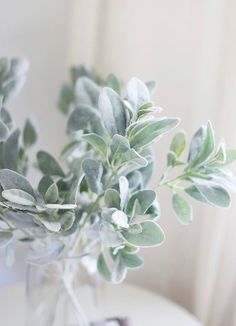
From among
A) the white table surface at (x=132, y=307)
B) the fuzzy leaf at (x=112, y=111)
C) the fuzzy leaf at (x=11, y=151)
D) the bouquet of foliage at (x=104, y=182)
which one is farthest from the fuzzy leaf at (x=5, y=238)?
the white table surface at (x=132, y=307)

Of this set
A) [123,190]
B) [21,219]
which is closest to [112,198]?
[123,190]

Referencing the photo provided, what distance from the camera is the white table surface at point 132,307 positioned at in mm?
977

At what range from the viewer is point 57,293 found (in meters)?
0.87

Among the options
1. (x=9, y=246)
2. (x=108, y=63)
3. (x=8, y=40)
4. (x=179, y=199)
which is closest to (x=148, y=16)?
(x=108, y=63)

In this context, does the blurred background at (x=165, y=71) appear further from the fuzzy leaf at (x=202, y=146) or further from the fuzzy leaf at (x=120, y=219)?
the fuzzy leaf at (x=120, y=219)

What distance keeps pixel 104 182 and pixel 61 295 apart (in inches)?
9.4

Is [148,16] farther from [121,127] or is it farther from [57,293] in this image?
[57,293]

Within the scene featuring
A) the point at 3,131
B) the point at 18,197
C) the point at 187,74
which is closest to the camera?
the point at 18,197

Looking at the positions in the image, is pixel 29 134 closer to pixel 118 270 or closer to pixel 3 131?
pixel 3 131

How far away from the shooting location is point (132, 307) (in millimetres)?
1021

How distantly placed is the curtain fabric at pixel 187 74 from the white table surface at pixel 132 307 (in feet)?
0.23

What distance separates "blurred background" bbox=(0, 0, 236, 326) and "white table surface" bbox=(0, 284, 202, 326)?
7 centimetres

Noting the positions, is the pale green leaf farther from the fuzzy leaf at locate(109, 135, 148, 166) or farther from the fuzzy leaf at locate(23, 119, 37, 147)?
the fuzzy leaf at locate(23, 119, 37, 147)

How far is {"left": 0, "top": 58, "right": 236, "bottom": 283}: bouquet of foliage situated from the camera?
64 cm
